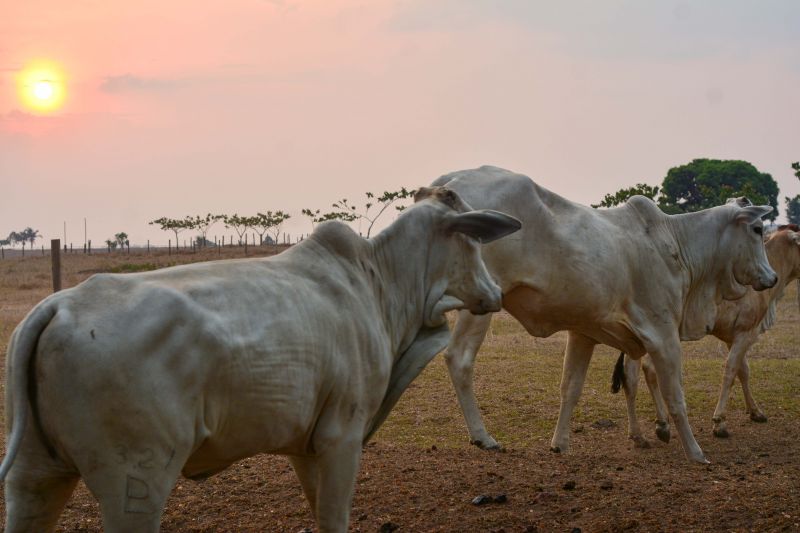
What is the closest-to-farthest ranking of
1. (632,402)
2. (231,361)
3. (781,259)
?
(231,361)
(632,402)
(781,259)

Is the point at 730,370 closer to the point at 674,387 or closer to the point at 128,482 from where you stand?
the point at 674,387

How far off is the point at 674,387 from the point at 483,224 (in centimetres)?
423

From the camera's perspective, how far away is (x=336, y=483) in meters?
4.61

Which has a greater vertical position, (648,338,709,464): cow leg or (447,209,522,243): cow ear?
(447,209,522,243): cow ear

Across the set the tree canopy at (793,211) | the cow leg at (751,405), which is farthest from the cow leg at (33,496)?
the tree canopy at (793,211)

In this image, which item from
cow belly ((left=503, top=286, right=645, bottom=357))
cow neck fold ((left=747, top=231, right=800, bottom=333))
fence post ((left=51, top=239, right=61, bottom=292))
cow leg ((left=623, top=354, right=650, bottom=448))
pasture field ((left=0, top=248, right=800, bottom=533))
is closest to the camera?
pasture field ((left=0, top=248, right=800, bottom=533))

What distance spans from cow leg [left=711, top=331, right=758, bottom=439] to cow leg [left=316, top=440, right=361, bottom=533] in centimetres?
666

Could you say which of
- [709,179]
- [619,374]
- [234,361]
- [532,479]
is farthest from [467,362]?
[709,179]

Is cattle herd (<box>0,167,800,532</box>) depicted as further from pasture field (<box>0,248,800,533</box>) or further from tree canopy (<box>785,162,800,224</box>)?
tree canopy (<box>785,162,800,224</box>)

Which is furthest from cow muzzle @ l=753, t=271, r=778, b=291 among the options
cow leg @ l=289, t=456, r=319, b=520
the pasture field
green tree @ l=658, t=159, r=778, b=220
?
green tree @ l=658, t=159, r=778, b=220

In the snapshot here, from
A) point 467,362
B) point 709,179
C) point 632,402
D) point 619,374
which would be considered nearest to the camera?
point 467,362

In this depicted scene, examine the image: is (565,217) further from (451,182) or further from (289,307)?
(289,307)

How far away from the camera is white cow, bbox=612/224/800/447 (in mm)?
10148

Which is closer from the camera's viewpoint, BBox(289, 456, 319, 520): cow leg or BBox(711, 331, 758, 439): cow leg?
BBox(289, 456, 319, 520): cow leg
